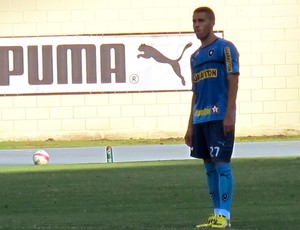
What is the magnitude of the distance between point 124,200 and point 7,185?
3158 mm

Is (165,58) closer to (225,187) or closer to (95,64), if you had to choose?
(95,64)

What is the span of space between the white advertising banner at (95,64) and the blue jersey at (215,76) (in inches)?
816

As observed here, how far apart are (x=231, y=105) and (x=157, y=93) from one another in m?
21.0

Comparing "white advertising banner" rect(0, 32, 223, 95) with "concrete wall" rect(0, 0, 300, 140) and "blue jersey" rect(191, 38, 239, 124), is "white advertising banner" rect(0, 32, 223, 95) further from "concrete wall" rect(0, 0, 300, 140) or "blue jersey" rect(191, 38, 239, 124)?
"blue jersey" rect(191, 38, 239, 124)

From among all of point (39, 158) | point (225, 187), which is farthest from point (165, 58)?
point (225, 187)

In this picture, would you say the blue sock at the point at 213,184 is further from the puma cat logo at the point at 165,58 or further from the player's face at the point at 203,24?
the puma cat logo at the point at 165,58

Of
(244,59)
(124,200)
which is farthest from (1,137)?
(124,200)

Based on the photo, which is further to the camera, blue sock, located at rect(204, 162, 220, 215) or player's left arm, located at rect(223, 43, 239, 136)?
blue sock, located at rect(204, 162, 220, 215)

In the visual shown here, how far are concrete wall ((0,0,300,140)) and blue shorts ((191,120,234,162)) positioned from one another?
20.4m

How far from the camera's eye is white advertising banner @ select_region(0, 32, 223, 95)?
31.2 metres

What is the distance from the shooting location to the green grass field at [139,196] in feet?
35.3

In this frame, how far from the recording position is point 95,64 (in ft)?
103

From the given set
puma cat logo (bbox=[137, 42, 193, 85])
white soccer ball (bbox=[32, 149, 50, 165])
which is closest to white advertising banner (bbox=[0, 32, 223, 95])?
puma cat logo (bbox=[137, 42, 193, 85])

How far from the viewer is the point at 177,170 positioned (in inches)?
722
